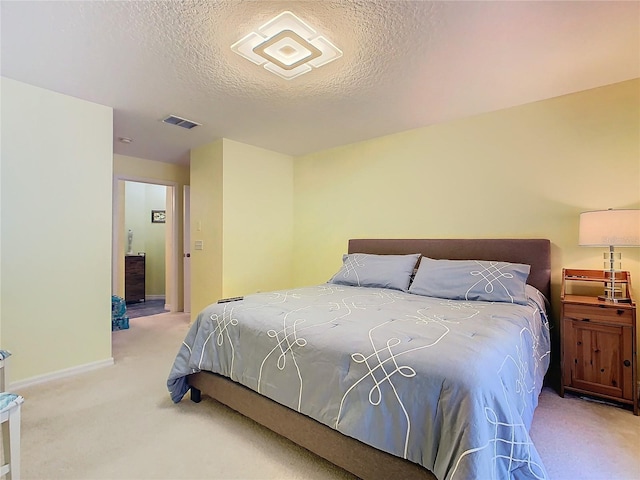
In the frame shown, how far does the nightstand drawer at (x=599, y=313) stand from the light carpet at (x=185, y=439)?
1.90 ft

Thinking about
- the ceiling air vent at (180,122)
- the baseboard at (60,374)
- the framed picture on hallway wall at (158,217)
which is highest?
Answer: the ceiling air vent at (180,122)

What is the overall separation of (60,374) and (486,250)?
3.77 metres

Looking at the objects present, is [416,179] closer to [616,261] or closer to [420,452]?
[616,261]

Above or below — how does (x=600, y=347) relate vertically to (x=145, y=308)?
above

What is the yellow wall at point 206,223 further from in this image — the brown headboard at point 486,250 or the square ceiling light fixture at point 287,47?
the square ceiling light fixture at point 287,47

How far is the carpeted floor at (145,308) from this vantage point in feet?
16.7

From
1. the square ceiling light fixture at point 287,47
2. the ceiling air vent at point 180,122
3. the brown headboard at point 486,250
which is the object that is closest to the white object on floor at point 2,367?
the square ceiling light fixture at point 287,47

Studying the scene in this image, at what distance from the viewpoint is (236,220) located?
4.00m

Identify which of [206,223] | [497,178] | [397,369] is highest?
[497,178]

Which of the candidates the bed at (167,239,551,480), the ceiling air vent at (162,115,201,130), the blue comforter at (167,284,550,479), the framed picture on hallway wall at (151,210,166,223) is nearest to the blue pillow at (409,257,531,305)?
the bed at (167,239,551,480)

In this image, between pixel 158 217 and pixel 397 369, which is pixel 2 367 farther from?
pixel 158 217

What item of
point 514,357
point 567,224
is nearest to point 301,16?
point 514,357

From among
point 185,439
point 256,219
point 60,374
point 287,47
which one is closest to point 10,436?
point 185,439

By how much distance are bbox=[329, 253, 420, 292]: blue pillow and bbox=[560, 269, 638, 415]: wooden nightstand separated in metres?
1.18
